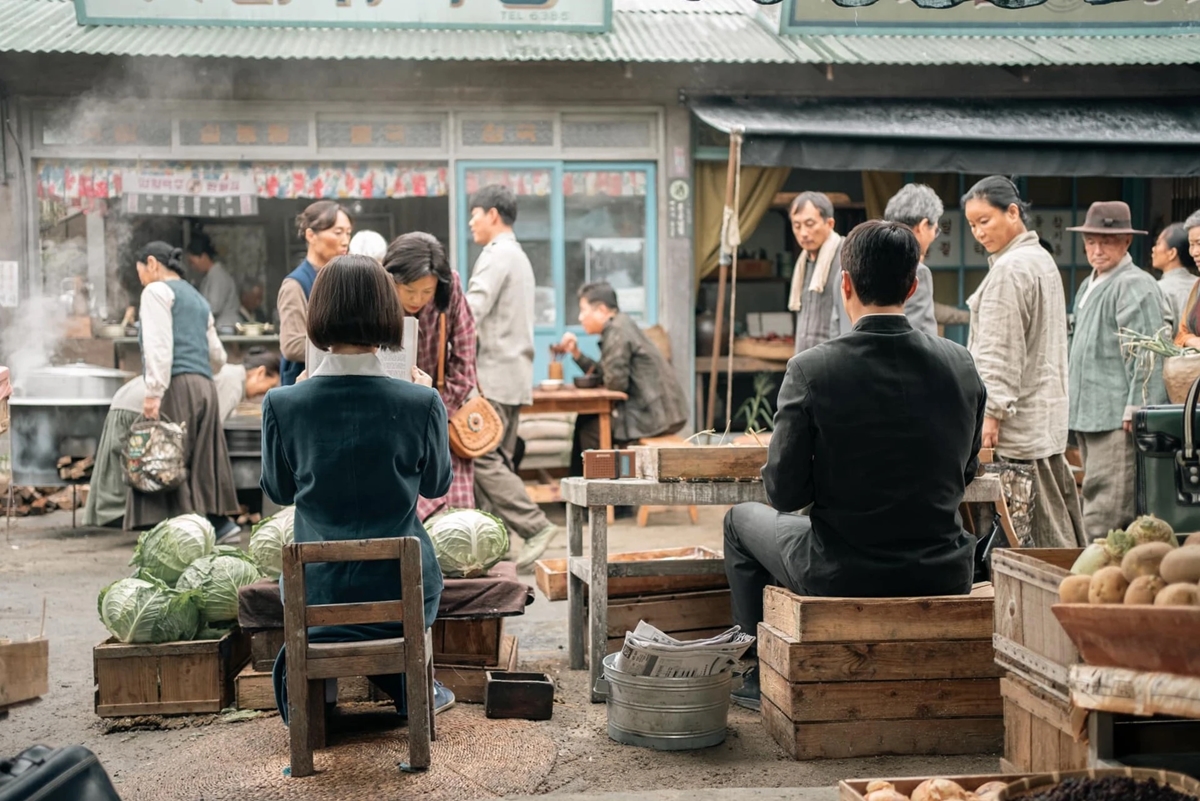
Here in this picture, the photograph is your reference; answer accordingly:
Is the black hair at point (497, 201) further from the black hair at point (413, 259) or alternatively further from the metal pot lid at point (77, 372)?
the metal pot lid at point (77, 372)

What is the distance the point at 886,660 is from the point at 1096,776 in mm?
1325

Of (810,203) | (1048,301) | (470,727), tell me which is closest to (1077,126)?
(810,203)

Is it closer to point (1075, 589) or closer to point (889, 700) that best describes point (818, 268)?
point (889, 700)

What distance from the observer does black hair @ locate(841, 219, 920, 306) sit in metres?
4.27

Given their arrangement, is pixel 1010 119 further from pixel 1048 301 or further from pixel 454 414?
pixel 454 414

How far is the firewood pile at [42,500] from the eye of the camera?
11414 millimetres

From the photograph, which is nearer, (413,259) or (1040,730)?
(1040,730)

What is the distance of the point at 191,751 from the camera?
4.57 metres

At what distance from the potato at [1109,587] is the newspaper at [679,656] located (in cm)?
174

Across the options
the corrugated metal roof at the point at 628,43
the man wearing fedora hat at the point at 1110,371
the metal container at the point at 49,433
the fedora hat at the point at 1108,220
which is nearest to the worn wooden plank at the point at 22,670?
the man wearing fedora hat at the point at 1110,371

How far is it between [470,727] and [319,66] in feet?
27.7

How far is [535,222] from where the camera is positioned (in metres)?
12.1

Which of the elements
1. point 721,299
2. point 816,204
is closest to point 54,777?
point 816,204

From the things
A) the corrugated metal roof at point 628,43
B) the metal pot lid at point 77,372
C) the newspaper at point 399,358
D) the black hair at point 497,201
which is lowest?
the metal pot lid at point 77,372
